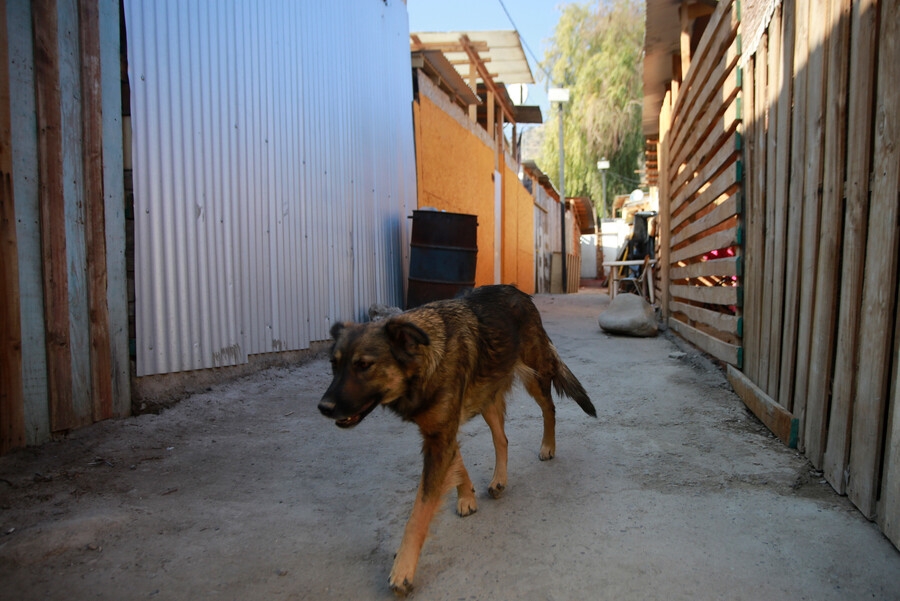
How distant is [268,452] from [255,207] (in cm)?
246

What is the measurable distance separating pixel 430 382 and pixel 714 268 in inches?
149

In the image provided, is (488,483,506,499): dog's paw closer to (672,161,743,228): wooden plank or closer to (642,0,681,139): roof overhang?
(672,161,743,228): wooden plank

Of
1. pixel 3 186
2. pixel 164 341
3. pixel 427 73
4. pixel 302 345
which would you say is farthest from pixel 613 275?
pixel 3 186

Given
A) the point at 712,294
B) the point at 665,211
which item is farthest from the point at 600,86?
the point at 712,294

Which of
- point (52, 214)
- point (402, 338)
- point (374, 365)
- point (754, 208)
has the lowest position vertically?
point (374, 365)

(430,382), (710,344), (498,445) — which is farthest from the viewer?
(710,344)

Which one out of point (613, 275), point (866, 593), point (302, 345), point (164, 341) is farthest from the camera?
point (613, 275)

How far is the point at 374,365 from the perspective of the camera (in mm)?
2355

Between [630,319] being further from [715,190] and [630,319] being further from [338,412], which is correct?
[338,412]

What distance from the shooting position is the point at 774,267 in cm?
357

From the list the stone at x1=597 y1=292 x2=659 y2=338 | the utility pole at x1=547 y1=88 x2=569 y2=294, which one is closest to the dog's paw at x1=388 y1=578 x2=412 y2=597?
the stone at x1=597 y1=292 x2=659 y2=338

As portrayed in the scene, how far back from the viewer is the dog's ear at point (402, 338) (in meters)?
2.36

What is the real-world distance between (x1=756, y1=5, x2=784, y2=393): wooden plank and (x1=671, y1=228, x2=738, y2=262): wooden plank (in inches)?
34.2

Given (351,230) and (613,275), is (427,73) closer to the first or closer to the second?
(351,230)
